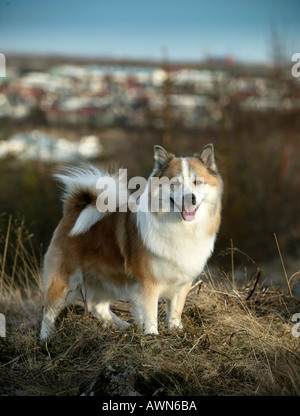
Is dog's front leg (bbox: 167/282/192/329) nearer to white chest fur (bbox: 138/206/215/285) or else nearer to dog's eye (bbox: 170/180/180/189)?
white chest fur (bbox: 138/206/215/285)

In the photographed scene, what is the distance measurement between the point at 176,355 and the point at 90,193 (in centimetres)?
174

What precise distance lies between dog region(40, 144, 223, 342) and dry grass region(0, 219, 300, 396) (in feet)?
0.80

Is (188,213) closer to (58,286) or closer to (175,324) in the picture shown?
(175,324)

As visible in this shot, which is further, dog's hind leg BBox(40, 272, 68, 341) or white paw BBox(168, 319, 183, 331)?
dog's hind leg BBox(40, 272, 68, 341)

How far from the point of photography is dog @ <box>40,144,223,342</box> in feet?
12.6

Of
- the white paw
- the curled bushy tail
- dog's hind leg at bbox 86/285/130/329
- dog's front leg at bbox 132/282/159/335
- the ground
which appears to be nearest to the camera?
the ground

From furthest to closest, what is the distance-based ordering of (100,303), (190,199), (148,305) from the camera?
1. (100,303)
2. (148,305)
3. (190,199)

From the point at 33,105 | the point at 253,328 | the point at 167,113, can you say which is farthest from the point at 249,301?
the point at 33,105

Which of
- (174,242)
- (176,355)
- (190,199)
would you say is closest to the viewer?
(176,355)

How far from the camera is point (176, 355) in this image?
346 cm

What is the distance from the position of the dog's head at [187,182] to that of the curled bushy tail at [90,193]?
0.54 metres

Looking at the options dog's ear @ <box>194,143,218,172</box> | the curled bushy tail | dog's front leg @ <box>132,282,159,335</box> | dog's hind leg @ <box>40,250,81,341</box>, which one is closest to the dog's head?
dog's ear @ <box>194,143,218,172</box>

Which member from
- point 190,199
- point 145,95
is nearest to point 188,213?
point 190,199
